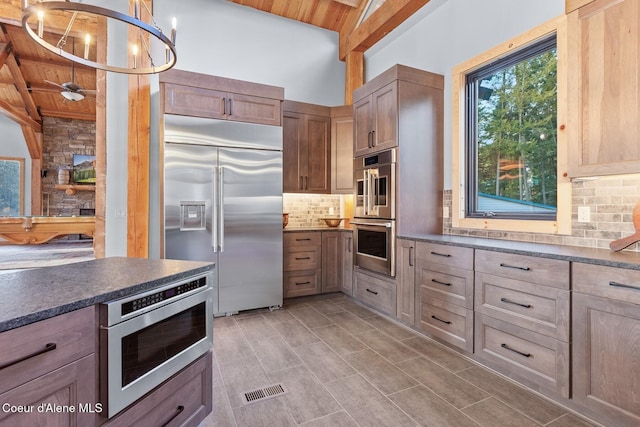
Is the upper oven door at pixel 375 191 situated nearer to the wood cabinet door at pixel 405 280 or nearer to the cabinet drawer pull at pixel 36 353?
the wood cabinet door at pixel 405 280

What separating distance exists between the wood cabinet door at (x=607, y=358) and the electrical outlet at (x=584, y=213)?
775 mm

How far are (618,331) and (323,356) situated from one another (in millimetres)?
1854

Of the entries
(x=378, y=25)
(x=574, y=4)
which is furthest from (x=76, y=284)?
(x=378, y=25)

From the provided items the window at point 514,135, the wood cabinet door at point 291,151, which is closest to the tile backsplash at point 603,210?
the window at point 514,135

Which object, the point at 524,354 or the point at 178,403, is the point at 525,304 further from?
the point at 178,403

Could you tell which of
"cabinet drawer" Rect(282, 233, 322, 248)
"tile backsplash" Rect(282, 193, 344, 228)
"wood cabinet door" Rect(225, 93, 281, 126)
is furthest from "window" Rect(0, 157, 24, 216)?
"cabinet drawer" Rect(282, 233, 322, 248)

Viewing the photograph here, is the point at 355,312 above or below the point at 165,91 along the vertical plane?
below

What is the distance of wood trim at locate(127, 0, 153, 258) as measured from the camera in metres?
3.77

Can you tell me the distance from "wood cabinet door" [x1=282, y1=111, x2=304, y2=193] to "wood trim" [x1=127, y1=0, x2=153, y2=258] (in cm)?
163

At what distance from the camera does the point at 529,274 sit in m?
2.05

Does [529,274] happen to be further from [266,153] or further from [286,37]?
[286,37]

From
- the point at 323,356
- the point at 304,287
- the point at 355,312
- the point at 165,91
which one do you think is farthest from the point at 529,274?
the point at 165,91

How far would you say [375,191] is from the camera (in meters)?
3.59

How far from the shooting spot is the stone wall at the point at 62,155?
8.82m
